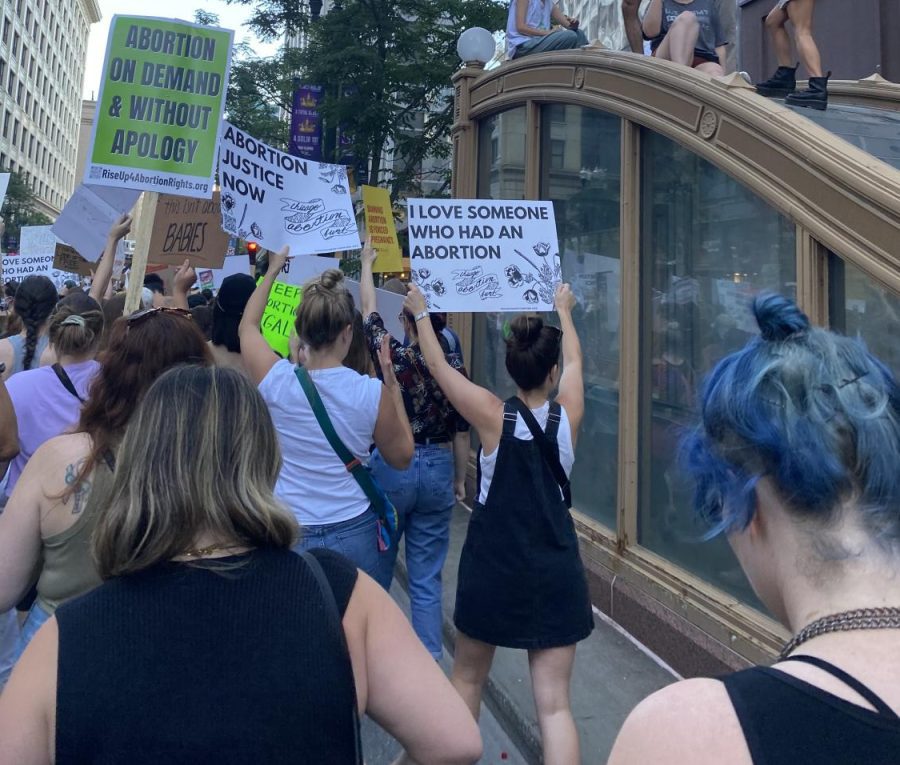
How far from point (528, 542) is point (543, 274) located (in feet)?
5.46

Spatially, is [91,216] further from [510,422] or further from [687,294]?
[510,422]

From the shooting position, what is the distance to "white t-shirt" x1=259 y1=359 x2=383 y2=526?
10.2 ft

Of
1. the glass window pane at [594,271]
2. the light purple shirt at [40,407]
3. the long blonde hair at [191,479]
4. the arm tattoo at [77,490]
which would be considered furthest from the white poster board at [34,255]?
the long blonde hair at [191,479]

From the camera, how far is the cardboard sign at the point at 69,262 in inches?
355

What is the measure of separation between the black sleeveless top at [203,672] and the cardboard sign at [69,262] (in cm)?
859

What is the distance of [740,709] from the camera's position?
967 mm

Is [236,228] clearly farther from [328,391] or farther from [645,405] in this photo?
[645,405]

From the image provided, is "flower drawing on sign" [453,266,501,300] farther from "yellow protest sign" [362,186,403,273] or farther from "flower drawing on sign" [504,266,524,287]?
"yellow protest sign" [362,186,403,273]

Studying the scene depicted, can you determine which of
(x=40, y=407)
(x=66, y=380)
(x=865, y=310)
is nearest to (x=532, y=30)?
(x=865, y=310)

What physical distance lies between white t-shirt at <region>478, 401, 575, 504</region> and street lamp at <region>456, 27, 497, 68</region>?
553 centimetres

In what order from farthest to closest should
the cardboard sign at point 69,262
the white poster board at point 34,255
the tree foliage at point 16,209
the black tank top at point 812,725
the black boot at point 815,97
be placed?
the tree foliage at point 16,209, the white poster board at point 34,255, the cardboard sign at point 69,262, the black boot at point 815,97, the black tank top at point 812,725

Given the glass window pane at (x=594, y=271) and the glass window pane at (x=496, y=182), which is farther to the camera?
the glass window pane at (x=496, y=182)

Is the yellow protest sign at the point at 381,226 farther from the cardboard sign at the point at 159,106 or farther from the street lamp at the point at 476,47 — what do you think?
the street lamp at the point at 476,47

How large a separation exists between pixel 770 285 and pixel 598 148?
2055 millimetres
